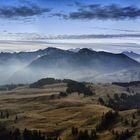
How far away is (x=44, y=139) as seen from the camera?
200m

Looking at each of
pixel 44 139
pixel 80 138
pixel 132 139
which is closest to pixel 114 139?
pixel 132 139

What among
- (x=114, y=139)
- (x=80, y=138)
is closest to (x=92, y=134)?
(x=80, y=138)

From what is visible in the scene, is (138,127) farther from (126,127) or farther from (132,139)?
(132,139)

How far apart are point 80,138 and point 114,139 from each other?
74.6 ft

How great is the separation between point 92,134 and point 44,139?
24301 millimetres

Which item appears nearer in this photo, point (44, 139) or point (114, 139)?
point (114, 139)

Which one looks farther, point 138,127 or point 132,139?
point 138,127

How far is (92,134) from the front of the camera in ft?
640

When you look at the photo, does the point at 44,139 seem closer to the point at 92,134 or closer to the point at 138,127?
the point at 92,134

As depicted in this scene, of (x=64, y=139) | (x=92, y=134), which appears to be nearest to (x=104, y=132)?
(x=92, y=134)

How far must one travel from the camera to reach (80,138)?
195 m

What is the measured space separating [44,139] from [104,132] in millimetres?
29980

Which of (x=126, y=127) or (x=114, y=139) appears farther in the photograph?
(x=126, y=127)

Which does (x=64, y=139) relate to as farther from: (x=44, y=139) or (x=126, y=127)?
(x=126, y=127)
